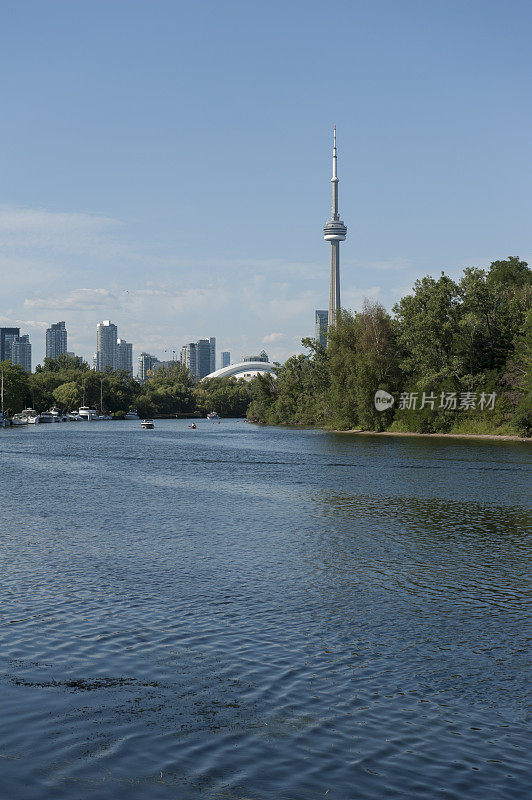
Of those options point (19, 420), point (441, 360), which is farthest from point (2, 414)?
point (441, 360)

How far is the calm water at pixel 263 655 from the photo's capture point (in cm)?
994

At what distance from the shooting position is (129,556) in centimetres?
2428

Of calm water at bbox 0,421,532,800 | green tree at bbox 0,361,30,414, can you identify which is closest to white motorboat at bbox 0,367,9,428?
green tree at bbox 0,361,30,414

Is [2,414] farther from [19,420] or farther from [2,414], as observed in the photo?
[19,420]

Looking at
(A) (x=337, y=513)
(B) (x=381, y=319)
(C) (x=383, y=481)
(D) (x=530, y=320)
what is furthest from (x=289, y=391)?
(A) (x=337, y=513)

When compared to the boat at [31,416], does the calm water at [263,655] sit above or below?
below

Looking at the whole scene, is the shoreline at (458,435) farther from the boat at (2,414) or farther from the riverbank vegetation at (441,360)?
the boat at (2,414)

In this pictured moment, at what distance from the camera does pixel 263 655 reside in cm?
1446

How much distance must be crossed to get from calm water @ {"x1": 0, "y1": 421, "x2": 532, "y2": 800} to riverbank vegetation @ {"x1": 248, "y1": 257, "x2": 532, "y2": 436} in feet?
233

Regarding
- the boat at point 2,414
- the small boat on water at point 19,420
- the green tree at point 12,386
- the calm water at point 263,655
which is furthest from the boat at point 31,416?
the calm water at point 263,655

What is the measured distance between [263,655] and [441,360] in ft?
326

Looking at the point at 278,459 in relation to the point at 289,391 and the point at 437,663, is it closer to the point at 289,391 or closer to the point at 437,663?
the point at 437,663

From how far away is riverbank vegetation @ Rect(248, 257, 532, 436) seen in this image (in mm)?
103938

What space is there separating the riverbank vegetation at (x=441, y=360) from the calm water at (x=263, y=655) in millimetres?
70872
